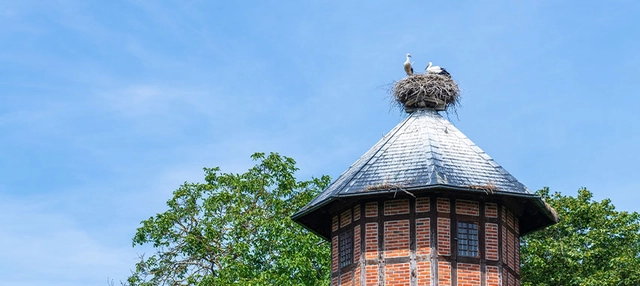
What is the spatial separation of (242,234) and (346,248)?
492 inches

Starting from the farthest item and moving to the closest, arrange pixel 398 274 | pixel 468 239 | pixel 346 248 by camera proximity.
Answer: pixel 346 248 < pixel 468 239 < pixel 398 274

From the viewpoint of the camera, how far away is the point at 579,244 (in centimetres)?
3241

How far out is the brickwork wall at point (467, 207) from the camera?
2052 centimetres

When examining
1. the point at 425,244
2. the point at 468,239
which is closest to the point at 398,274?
the point at 425,244

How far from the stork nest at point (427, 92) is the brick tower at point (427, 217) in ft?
5.87

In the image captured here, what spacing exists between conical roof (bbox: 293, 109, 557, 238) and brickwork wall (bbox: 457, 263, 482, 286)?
1362mm

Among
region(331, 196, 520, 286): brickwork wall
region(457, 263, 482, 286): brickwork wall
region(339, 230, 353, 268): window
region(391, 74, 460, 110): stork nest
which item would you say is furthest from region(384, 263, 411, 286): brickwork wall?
region(391, 74, 460, 110): stork nest

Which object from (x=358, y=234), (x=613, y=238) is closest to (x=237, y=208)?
(x=613, y=238)

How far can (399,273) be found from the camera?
65.9 feet

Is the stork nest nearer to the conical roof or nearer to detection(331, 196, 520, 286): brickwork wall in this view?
the conical roof

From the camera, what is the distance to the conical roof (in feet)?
66.7

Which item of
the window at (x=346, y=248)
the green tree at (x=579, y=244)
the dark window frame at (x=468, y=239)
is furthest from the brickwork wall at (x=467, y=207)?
the green tree at (x=579, y=244)

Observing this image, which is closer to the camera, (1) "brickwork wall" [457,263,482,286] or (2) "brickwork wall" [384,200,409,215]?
(1) "brickwork wall" [457,263,482,286]

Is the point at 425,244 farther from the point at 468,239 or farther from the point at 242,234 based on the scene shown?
the point at 242,234
